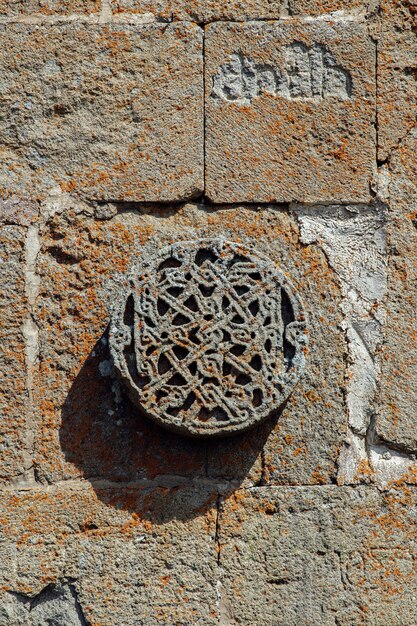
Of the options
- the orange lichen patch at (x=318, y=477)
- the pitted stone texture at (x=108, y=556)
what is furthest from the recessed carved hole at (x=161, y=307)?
the orange lichen patch at (x=318, y=477)

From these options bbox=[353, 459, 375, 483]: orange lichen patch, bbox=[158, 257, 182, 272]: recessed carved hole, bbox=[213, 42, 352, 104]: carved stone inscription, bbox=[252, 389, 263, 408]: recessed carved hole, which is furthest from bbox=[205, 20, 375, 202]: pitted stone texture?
bbox=[353, 459, 375, 483]: orange lichen patch

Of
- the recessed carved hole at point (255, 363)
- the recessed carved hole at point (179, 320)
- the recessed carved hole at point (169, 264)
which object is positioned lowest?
the recessed carved hole at point (255, 363)

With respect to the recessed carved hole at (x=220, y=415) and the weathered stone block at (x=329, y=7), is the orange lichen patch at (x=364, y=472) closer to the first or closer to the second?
the recessed carved hole at (x=220, y=415)

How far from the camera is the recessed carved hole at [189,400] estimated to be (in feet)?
7.72

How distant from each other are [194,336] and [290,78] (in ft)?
2.86

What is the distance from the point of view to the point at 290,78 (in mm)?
2639

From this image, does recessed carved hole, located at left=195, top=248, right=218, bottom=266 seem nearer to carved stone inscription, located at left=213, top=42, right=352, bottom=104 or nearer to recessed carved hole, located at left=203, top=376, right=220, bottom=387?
recessed carved hole, located at left=203, top=376, right=220, bottom=387

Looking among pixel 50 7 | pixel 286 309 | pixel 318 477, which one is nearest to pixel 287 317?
pixel 286 309

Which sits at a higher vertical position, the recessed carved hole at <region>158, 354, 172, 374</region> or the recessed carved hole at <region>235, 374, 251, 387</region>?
the recessed carved hole at <region>158, 354, 172, 374</region>

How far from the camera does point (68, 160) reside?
2564mm

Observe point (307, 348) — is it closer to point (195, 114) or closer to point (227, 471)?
point (227, 471)

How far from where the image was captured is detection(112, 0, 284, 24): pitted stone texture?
2.63 metres

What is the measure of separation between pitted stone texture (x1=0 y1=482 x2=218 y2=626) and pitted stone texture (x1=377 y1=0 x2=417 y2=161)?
1281 mm

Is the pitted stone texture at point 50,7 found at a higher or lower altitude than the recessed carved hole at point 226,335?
higher
